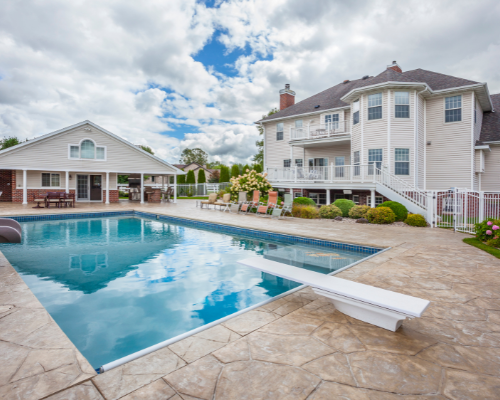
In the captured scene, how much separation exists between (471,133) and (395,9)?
7.47 m

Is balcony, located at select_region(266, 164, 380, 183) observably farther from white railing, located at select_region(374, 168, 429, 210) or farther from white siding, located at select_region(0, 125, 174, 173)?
white siding, located at select_region(0, 125, 174, 173)

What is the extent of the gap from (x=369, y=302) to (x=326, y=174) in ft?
50.5

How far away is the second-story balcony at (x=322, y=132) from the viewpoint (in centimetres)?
1798

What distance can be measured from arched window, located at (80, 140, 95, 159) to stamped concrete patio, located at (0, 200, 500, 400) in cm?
1835

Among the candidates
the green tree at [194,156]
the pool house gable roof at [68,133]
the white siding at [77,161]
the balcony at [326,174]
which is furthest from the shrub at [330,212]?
the green tree at [194,156]

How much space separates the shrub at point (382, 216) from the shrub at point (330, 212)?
1472mm

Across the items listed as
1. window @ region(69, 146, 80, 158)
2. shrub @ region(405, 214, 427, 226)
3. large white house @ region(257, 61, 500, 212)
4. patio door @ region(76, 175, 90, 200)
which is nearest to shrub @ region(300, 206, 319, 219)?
large white house @ region(257, 61, 500, 212)

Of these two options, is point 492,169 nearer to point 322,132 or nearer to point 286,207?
point 322,132

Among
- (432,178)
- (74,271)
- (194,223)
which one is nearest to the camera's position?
(74,271)

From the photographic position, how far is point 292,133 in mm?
19797

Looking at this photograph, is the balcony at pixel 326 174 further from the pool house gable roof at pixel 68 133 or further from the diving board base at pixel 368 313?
the diving board base at pixel 368 313

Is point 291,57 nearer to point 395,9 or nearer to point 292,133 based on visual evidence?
point 292,133

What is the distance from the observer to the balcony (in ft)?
48.9

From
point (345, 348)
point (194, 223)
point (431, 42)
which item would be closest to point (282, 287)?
point (345, 348)
